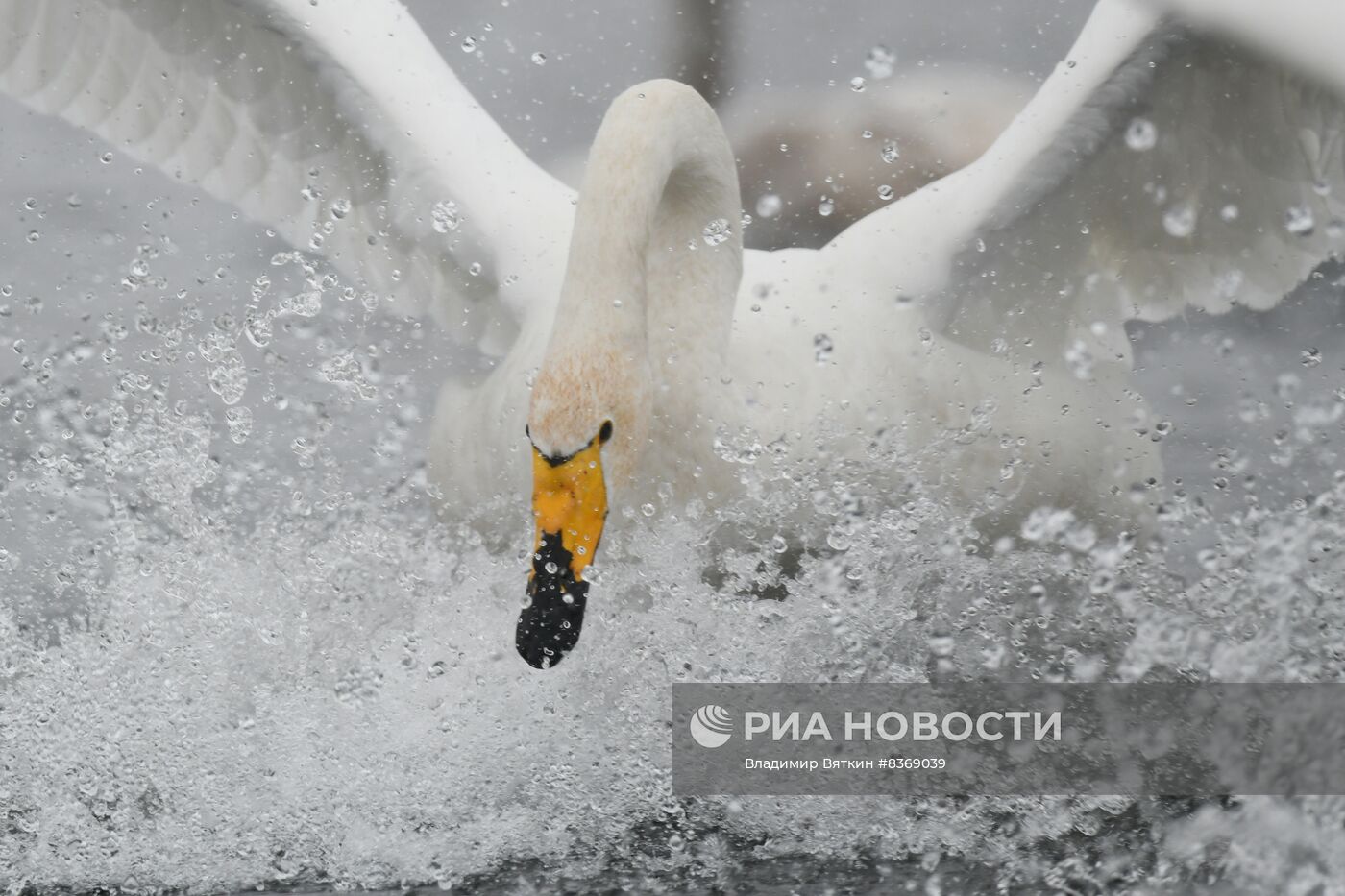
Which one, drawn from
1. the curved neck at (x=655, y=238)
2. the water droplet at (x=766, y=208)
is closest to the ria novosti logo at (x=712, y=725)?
the curved neck at (x=655, y=238)

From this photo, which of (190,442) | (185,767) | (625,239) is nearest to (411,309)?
(190,442)

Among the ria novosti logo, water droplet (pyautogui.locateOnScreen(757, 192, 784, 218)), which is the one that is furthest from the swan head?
water droplet (pyautogui.locateOnScreen(757, 192, 784, 218))

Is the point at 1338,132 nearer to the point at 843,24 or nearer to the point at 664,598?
the point at 664,598

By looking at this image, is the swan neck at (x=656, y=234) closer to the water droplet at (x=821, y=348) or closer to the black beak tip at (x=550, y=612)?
the water droplet at (x=821, y=348)

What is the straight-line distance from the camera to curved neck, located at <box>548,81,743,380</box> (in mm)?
3178

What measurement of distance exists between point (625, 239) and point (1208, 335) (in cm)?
373

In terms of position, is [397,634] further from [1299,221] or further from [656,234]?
[1299,221]

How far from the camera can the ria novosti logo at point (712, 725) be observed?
3.10 meters

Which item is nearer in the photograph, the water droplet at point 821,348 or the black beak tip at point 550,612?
the black beak tip at point 550,612

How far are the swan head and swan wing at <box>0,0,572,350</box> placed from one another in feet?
2.82

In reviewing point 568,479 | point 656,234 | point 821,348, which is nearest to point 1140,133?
point 821,348

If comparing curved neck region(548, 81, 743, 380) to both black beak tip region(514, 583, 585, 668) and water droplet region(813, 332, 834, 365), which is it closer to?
water droplet region(813, 332, 834, 365)

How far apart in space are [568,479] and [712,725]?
52cm

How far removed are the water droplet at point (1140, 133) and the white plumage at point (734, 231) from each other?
0.03 ft
